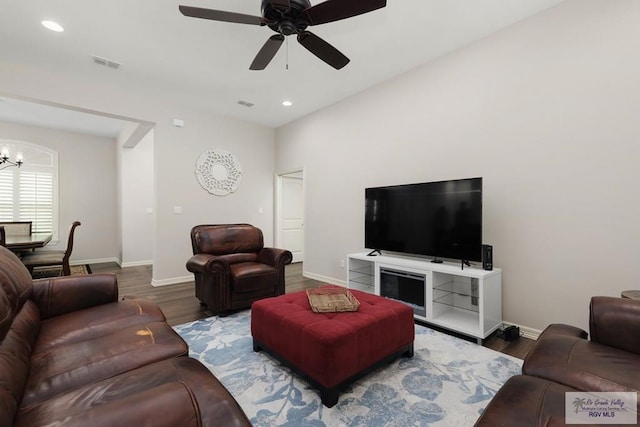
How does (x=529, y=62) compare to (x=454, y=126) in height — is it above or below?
above

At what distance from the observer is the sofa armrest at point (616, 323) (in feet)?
4.42

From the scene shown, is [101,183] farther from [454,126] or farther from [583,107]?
[583,107]

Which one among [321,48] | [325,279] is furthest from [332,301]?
[325,279]

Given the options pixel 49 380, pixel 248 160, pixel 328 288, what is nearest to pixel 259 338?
pixel 328 288

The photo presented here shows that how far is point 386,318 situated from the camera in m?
2.00

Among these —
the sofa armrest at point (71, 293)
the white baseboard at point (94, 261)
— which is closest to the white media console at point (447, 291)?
the sofa armrest at point (71, 293)

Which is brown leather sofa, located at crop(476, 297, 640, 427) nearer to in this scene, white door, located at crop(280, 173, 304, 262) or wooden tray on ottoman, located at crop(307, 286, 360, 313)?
wooden tray on ottoman, located at crop(307, 286, 360, 313)

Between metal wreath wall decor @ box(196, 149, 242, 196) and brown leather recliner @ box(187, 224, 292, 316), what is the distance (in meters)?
1.42

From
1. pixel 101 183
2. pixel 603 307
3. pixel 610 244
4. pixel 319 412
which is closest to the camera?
pixel 603 307

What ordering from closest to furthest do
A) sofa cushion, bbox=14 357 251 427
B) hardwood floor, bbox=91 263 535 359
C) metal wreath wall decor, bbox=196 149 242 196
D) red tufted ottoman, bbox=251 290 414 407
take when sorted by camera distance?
sofa cushion, bbox=14 357 251 427
red tufted ottoman, bbox=251 290 414 407
hardwood floor, bbox=91 263 535 359
metal wreath wall decor, bbox=196 149 242 196

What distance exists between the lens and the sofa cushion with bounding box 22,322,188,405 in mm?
1131

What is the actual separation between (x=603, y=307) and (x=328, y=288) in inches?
70.0

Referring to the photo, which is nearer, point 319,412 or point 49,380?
point 49,380

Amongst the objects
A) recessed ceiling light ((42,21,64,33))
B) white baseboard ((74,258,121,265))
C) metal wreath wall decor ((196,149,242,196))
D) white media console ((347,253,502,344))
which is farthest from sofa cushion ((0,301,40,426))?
white baseboard ((74,258,121,265))
